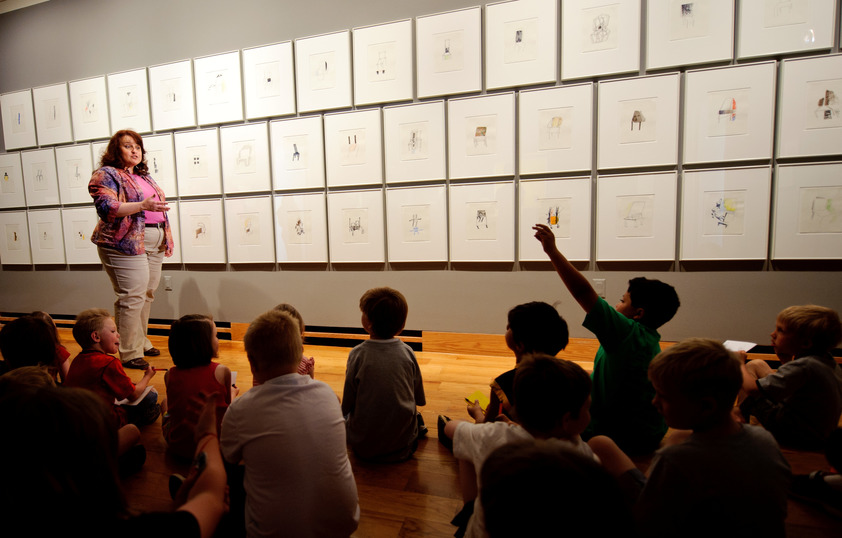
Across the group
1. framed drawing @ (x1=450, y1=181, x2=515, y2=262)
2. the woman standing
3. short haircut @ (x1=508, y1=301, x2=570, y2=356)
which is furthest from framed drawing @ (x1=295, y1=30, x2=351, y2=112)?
short haircut @ (x1=508, y1=301, x2=570, y2=356)

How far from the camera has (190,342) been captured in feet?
6.30

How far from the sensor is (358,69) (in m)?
3.79

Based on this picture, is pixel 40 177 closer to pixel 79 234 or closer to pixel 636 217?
pixel 79 234

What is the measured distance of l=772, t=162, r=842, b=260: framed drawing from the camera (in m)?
2.88

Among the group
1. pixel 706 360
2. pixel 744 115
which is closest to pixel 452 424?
pixel 706 360

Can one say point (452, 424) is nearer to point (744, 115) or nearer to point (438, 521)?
point (438, 521)

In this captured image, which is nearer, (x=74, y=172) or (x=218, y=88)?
(x=218, y=88)

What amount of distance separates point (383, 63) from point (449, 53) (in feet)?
1.98

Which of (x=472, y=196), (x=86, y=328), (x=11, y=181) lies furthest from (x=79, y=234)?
(x=472, y=196)

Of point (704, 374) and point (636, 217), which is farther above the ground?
point (636, 217)

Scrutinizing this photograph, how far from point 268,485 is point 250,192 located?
143 inches

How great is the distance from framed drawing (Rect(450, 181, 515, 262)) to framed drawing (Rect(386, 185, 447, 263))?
0.11 m

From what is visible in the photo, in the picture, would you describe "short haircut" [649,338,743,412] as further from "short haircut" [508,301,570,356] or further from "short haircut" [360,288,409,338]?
"short haircut" [360,288,409,338]

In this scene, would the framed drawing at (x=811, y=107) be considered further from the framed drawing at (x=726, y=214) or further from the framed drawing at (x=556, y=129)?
the framed drawing at (x=556, y=129)
